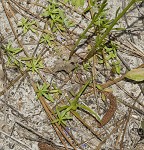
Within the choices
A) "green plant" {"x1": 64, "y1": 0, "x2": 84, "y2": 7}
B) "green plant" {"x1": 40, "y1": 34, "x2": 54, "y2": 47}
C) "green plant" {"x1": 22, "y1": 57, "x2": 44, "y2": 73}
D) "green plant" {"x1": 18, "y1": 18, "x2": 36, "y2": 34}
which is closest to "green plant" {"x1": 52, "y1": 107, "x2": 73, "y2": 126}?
"green plant" {"x1": 22, "y1": 57, "x2": 44, "y2": 73}

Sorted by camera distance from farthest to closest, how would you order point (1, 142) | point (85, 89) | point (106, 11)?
point (106, 11)
point (85, 89)
point (1, 142)

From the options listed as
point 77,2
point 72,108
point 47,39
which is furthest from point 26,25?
point 72,108

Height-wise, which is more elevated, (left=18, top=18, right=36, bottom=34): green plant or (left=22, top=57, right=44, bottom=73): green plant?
(left=18, top=18, right=36, bottom=34): green plant

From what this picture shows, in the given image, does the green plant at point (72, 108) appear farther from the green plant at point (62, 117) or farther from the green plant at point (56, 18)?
the green plant at point (56, 18)

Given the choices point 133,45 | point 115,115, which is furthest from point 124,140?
point 133,45

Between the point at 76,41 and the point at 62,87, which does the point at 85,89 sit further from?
the point at 76,41

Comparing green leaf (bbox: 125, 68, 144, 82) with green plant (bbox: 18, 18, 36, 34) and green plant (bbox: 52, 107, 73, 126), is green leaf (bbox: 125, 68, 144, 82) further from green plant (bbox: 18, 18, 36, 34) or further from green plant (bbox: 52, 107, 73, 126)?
green plant (bbox: 18, 18, 36, 34)
